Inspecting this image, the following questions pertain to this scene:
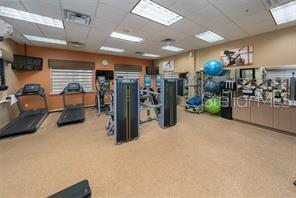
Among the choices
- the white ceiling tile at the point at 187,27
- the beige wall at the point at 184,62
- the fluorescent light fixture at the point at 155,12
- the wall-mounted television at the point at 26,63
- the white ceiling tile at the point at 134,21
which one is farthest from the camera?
the beige wall at the point at 184,62

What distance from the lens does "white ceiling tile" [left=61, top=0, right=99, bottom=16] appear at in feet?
8.23

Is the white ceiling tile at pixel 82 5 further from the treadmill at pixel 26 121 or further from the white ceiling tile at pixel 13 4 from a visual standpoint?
the treadmill at pixel 26 121

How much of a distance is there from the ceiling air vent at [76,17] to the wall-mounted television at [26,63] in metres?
3.18

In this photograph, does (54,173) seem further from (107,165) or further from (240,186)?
(240,186)

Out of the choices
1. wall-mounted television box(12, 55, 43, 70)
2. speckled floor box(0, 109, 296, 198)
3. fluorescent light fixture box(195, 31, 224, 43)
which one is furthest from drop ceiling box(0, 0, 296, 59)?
speckled floor box(0, 109, 296, 198)

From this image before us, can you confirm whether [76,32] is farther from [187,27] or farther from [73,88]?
[187,27]

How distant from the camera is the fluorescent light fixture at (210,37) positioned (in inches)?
172

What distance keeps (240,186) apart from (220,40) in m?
4.84

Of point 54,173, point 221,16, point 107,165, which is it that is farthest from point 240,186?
point 221,16

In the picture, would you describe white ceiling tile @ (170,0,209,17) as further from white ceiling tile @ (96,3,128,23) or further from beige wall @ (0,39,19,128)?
beige wall @ (0,39,19,128)

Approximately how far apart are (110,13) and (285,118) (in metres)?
5.05

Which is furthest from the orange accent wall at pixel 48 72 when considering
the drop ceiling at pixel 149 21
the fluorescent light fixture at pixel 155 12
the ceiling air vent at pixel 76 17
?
the fluorescent light fixture at pixel 155 12

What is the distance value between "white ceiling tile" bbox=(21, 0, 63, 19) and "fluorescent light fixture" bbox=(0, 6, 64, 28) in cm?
29

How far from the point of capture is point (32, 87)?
4.89 m
